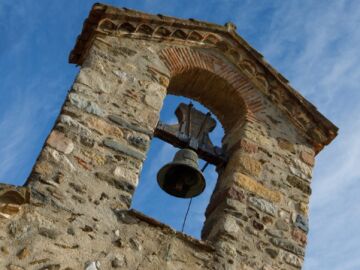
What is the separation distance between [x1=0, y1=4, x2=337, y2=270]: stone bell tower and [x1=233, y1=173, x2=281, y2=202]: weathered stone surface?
0.04 feet

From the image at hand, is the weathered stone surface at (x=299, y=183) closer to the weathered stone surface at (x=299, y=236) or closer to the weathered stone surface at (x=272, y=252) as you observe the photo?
the weathered stone surface at (x=299, y=236)

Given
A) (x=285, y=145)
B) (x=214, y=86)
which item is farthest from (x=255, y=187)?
(x=214, y=86)

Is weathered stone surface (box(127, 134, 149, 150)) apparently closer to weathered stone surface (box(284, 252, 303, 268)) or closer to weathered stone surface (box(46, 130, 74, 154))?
weathered stone surface (box(46, 130, 74, 154))

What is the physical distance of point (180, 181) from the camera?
17.5ft

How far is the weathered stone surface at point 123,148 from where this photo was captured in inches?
194

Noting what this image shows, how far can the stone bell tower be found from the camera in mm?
4250

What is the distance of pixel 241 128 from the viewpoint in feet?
19.4

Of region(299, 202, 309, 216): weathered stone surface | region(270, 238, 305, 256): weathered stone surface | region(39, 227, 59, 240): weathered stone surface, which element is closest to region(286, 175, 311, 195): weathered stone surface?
Result: region(299, 202, 309, 216): weathered stone surface

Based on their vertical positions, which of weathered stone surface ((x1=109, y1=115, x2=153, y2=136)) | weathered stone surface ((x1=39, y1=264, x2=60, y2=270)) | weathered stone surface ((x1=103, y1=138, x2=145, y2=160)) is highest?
weathered stone surface ((x1=109, y1=115, x2=153, y2=136))

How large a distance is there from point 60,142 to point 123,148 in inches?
20.6

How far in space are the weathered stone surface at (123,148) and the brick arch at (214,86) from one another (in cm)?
134

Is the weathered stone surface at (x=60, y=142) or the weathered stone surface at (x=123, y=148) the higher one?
the weathered stone surface at (x=123, y=148)

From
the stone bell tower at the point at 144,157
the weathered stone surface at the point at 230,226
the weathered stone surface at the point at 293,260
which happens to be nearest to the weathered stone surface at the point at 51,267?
the stone bell tower at the point at 144,157

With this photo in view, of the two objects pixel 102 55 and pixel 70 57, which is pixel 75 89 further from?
pixel 70 57
